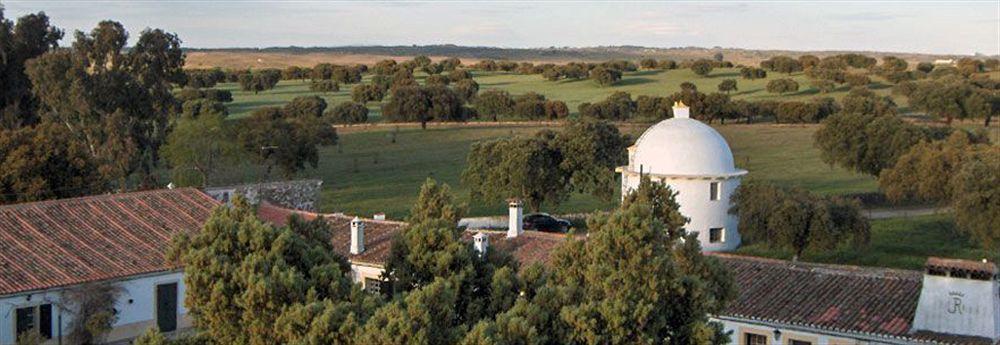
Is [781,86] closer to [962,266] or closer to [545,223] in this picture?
[545,223]

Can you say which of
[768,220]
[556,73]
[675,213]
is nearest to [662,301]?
[675,213]

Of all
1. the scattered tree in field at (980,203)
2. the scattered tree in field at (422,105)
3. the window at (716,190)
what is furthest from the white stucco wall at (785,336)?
the scattered tree in field at (422,105)

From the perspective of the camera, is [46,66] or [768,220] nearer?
[768,220]

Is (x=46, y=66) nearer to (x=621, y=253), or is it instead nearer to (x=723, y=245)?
(x=723, y=245)

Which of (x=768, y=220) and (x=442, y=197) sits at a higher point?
(x=442, y=197)

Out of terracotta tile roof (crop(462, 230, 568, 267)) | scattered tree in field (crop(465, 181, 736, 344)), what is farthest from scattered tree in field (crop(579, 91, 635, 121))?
Result: scattered tree in field (crop(465, 181, 736, 344))

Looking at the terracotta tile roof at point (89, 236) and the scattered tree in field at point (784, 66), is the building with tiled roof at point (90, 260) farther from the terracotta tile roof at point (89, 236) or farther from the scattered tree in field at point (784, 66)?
the scattered tree in field at point (784, 66)

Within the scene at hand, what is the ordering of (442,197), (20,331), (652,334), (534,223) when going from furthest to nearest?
(534,223) < (20,331) < (442,197) < (652,334)
